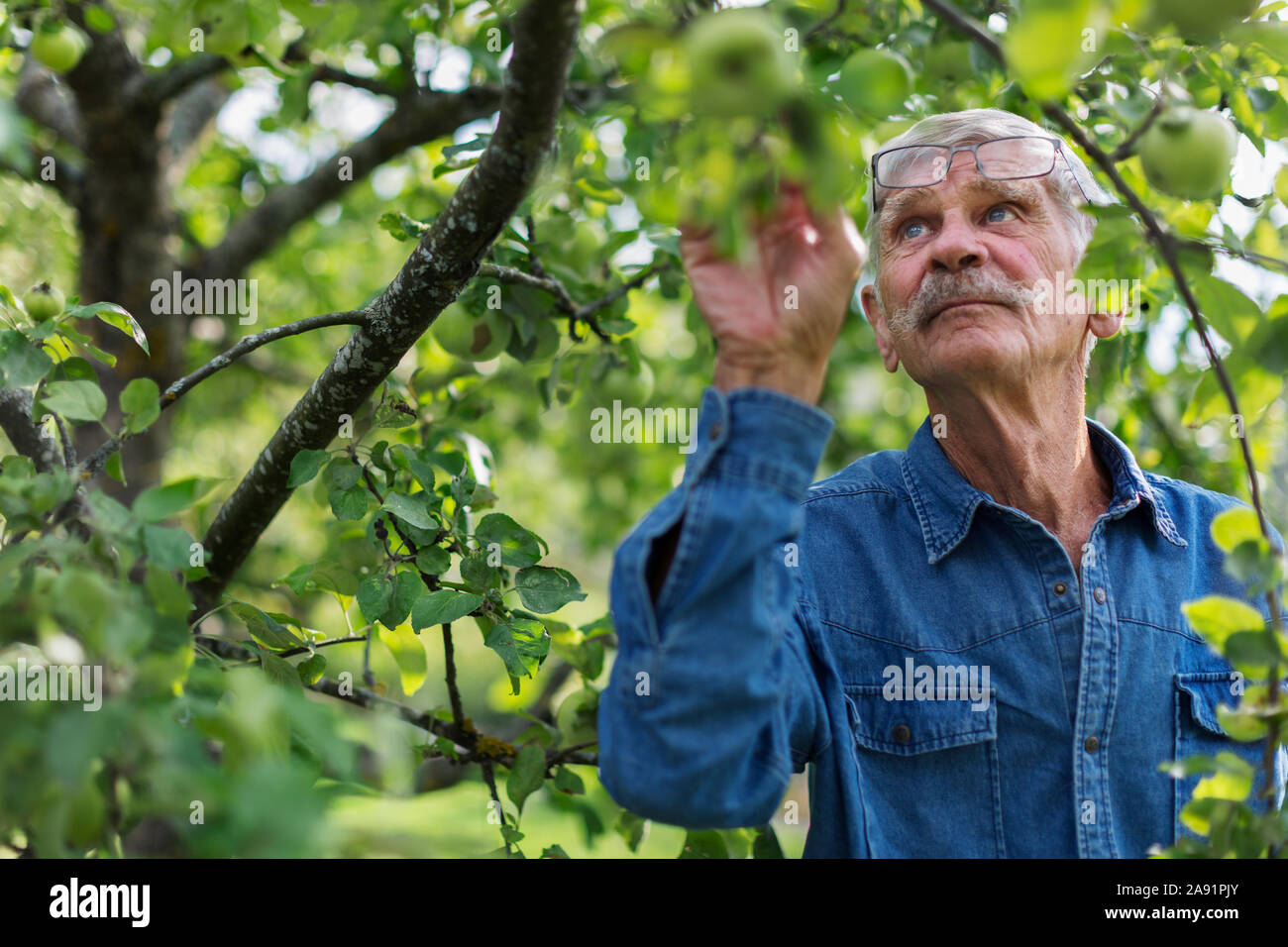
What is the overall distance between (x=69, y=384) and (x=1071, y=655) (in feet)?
4.52

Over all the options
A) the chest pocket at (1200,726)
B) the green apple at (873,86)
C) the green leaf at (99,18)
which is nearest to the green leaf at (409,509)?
the green apple at (873,86)

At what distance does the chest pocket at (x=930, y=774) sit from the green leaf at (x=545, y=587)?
1.49 feet

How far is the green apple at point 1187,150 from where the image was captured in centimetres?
101

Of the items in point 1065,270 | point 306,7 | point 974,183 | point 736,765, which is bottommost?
point 736,765

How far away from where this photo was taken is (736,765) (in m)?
1.14

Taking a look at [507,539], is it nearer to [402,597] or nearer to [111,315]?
[402,597]

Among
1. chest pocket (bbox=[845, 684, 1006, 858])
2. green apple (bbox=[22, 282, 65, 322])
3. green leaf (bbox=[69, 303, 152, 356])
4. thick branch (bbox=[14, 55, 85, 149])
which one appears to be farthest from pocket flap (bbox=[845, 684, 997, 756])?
thick branch (bbox=[14, 55, 85, 149])

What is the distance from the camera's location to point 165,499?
0.86m

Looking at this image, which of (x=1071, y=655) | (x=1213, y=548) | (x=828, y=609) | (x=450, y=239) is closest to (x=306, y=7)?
(x=450, y=239)

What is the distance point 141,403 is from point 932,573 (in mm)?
1159
